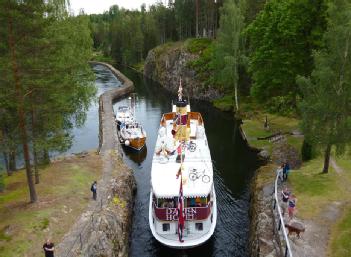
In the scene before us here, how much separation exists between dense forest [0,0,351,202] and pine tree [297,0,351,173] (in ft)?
0.26

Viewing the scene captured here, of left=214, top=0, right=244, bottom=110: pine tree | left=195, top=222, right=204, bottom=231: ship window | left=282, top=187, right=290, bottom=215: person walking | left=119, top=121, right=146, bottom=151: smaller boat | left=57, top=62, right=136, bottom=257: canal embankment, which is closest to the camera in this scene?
left=57, top=62, right=136, bottom=257: canal embankment

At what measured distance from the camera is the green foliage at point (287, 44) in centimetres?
4462

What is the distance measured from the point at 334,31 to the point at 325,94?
538 centimetres

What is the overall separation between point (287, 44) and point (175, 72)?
55744mm

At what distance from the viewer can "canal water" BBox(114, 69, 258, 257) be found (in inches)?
1193

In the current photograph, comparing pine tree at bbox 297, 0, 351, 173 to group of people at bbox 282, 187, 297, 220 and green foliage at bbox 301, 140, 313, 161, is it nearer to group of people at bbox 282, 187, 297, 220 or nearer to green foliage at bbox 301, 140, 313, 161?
group of people at bbox 282, 187, 297, 220

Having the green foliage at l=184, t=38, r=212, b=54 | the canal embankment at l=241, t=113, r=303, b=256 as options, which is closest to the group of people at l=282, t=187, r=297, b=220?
the canal embankment at l=241, t=113, r=303, b=256

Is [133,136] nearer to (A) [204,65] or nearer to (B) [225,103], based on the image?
(B) [225,103]

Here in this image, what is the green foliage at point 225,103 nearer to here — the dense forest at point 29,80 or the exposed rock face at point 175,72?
the exposed rock face at point 175,72

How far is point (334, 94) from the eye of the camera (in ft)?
101

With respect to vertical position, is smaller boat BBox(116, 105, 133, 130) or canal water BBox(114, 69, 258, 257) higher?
smaller boat BBox(116, 105, 133, 130)

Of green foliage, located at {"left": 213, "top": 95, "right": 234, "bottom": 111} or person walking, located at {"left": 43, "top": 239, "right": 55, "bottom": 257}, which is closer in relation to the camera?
person walking, located at {"left": 43, "top": 239, "right": 55, "bottom": 257}

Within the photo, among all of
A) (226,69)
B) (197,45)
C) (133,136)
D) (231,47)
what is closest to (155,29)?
(197,45)

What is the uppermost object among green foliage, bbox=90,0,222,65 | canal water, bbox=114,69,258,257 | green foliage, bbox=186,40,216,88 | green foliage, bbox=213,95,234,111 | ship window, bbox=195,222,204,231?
green foliage, bbox=90,0,222,65
